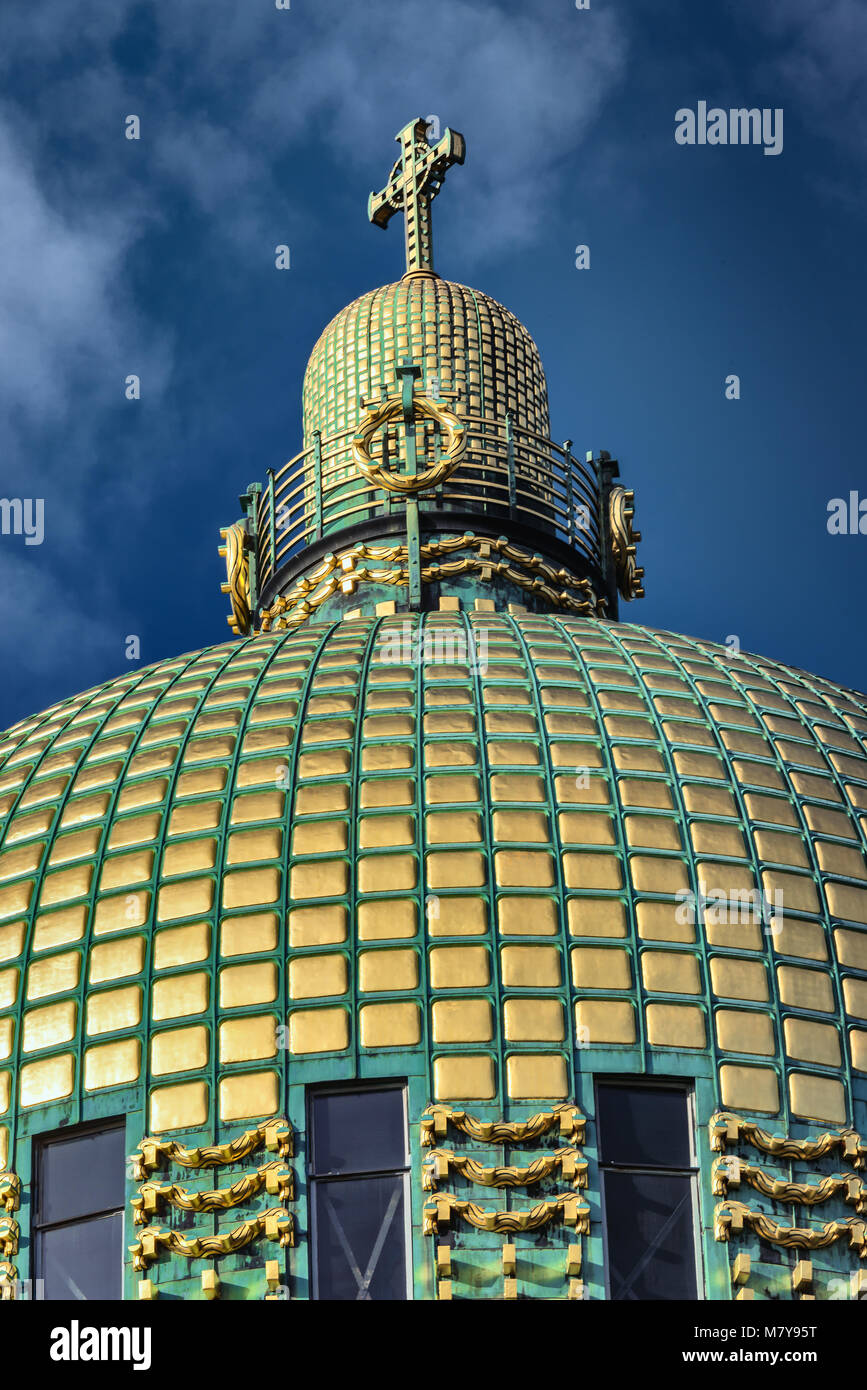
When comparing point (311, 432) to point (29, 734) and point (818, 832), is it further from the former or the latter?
point (818, 832)

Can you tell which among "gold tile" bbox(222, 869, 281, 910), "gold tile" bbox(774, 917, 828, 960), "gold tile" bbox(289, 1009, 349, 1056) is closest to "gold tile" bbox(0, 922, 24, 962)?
"gold tile" bbox(222, 869, 281, 910)

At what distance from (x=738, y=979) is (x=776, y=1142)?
225 centimetres

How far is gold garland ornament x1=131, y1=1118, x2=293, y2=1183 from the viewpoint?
39.8 m

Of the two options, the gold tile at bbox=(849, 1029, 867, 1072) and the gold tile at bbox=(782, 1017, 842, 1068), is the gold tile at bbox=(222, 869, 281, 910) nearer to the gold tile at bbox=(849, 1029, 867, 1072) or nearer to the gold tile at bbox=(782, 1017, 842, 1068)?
the gold tile at bbox=(782, 1017, 842, 1068)

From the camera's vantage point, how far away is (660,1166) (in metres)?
40.3

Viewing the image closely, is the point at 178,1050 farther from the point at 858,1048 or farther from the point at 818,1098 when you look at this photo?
the point at 858,1048

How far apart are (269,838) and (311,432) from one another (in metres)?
15.6

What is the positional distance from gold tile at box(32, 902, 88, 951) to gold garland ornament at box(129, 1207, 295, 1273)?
174 inches

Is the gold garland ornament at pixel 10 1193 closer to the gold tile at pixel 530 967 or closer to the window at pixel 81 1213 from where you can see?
the window at pixel 81 1213

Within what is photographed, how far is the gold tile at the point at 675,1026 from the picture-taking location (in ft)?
→ 134

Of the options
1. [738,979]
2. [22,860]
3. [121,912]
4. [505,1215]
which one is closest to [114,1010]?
[121,912]

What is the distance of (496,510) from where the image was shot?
177ft

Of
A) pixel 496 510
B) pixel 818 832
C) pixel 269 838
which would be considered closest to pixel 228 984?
pixel 269 838

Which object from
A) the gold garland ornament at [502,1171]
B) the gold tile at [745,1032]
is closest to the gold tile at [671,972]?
the gold tile at [745,1032]
